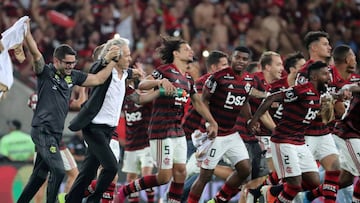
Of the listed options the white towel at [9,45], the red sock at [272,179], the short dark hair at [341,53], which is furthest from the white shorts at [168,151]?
the short dark hair at [341,53]

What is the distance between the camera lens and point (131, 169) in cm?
1515

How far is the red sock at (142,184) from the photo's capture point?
43.1 feet

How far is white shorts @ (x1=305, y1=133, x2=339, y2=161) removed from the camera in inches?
531

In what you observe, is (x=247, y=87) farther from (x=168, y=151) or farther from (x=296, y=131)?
(x=168, y=151)

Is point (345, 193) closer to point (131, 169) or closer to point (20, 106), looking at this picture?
point (131, 169)

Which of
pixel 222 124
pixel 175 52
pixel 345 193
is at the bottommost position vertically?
pixel 345 193

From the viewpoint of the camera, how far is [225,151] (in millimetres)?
13266

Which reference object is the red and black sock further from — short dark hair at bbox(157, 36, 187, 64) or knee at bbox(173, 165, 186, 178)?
short dark hair at bbox(157, 36, 187, 64)

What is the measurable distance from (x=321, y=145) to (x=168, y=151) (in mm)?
2264

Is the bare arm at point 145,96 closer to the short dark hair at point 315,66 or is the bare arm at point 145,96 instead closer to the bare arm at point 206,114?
the bare arm at point 206,114

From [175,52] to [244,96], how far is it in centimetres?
114

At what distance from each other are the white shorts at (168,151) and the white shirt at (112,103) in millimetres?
860

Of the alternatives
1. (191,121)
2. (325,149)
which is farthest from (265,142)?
(325,149)

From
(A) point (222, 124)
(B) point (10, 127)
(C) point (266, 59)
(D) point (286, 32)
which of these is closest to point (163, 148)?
(A) point (222, 124)
